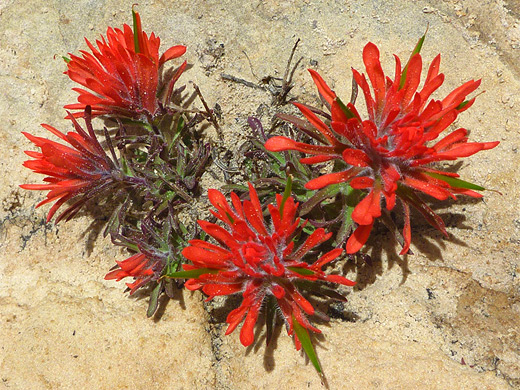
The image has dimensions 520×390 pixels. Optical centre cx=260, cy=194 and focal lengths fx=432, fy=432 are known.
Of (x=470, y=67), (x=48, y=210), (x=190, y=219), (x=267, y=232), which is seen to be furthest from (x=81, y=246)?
(x=470, y=67)

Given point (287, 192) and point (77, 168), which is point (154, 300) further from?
point (287, 192)

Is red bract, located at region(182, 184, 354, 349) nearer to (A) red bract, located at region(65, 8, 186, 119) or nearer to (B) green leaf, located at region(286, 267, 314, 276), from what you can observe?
(B) green leaf, located at region(286, 267, 314, 276)

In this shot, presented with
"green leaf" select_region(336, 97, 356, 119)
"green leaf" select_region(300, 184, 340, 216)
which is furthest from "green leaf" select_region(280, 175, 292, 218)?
"green leaf" select_region(336, 97, 356, 119)

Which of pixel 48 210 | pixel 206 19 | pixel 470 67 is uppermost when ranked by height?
pixel 470 67

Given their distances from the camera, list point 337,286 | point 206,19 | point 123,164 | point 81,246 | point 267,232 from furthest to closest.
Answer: point 206,19 < point 81,246 < point 123,164 < point 337,286 < point 267,232

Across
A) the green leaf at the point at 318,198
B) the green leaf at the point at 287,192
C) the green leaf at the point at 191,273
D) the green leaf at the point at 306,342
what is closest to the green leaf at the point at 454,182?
the green leaf at the point at 318,198

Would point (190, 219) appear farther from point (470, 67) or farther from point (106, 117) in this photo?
point (470, 67)
